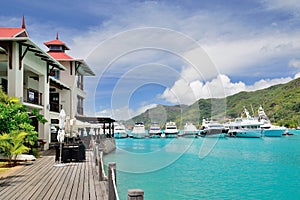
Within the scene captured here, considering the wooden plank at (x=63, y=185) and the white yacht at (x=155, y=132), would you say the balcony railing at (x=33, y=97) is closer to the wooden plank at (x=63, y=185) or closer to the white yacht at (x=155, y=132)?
the wooden plank at (x=63, y=185)

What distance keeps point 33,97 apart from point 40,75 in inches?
79.4

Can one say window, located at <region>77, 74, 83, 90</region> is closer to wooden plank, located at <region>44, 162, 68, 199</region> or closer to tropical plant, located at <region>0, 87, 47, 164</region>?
tropical plant, located at <region>0, 87, 47, 164</region>

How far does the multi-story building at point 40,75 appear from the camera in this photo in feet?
49.9

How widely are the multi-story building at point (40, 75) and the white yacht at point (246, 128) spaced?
50.2 m

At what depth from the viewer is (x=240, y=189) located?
15891mm

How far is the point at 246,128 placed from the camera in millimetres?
75625

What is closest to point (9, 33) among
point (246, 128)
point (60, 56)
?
point (60, 56)

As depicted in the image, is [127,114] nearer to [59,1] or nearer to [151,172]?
[59,1]

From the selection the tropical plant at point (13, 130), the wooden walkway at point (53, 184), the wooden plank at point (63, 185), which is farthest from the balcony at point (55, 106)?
the wooden plank at point (63, 185)

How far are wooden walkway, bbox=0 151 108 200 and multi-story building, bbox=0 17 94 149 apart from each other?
5.97 meters

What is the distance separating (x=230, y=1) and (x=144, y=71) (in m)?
7.21

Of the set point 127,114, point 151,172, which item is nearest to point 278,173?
point 151,172

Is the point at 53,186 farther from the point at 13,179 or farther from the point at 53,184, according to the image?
the point at 13,179

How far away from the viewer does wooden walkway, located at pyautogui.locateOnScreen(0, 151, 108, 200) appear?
23.8ft
